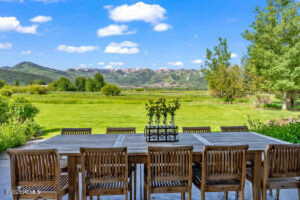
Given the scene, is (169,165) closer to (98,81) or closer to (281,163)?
(281,163)

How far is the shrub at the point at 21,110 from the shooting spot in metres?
5.54

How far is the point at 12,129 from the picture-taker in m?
4.95

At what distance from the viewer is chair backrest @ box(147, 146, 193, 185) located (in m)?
1.95

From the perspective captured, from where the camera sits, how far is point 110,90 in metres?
6.34

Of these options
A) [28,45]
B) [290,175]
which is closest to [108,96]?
[28,45]

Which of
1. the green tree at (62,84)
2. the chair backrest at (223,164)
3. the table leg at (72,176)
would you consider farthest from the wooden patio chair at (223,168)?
the green tree at (62,84)

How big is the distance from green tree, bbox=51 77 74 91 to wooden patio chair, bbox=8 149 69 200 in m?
4.55

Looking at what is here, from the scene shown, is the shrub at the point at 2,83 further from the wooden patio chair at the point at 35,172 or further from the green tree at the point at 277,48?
the green tree at the point at 277,48

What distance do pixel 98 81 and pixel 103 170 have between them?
4583 mm

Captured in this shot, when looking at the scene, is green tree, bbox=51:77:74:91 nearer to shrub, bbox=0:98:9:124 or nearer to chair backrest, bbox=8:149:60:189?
shrub, bbox=0:98:9:124

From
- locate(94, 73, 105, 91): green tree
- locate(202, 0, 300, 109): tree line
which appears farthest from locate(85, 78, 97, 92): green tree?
locate(202, 0, 300, 109): tree line

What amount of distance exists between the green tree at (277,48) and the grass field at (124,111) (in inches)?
67.3

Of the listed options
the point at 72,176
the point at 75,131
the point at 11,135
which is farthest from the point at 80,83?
the point at 72,176

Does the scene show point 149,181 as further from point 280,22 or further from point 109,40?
point 280,22
